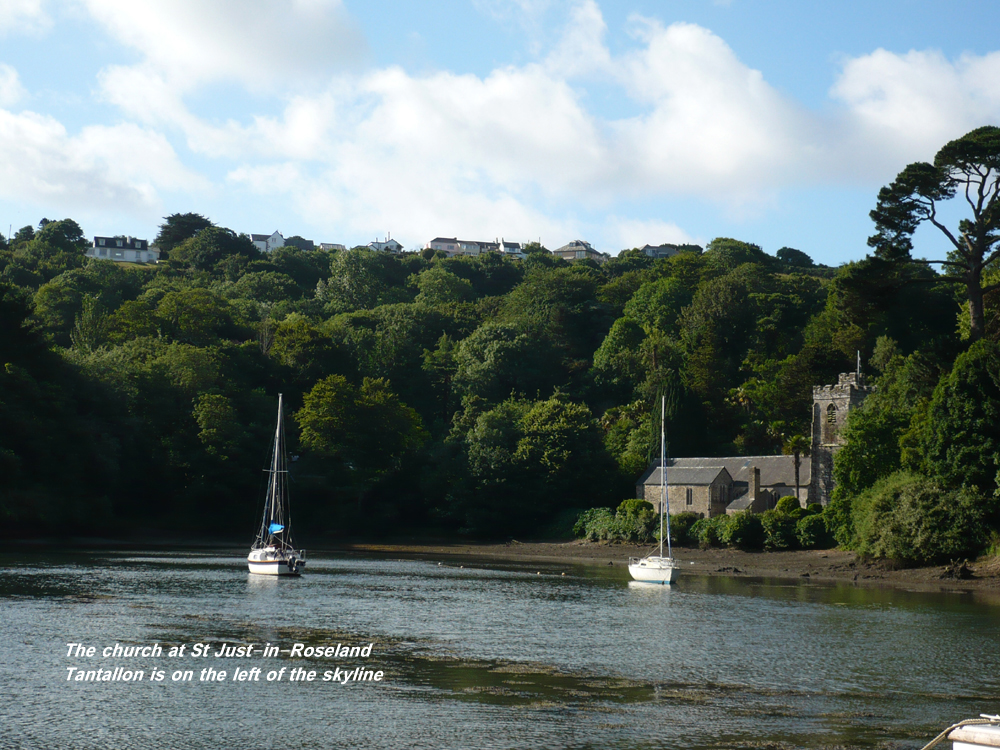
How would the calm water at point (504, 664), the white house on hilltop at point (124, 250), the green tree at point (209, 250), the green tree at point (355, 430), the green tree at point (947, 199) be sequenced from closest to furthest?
the calm water at point (504, 664) < the green tree at point (947, 199) < the green tree at point (355, 430) < the green tree at point (209, 250) < the white house on hilltop at point (124, 250)

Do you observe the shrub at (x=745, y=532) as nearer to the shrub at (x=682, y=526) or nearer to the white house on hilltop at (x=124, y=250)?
the shrub at (x=682, y=526)

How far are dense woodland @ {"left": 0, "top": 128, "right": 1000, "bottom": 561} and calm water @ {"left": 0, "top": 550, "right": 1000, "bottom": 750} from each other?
1588 cm

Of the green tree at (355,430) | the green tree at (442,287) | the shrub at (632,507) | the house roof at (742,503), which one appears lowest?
the shrub at (632,507)

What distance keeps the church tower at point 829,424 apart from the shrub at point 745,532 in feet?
20.7

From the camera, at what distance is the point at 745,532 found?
69938 mm

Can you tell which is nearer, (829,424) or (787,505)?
(787,505)

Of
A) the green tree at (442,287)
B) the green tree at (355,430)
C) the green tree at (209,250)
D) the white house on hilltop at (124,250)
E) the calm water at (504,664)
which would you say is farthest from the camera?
the white house on hilltop at (124,250)

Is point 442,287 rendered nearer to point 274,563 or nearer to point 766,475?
point 766,475

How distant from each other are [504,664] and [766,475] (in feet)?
177

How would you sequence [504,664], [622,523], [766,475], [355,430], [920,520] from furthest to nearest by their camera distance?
1. [355,430]
2. [622,523]
3. [766,475]
4. [920,520]
5. [504,664]

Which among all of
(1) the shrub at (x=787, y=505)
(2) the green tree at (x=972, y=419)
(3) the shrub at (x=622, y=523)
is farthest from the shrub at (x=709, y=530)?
(2) the green tree at (x=972, y=419)

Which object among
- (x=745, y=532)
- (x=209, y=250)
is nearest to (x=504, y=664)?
(x=745, y=532)

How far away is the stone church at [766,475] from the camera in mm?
73875

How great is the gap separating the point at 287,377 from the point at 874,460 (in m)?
60.2
